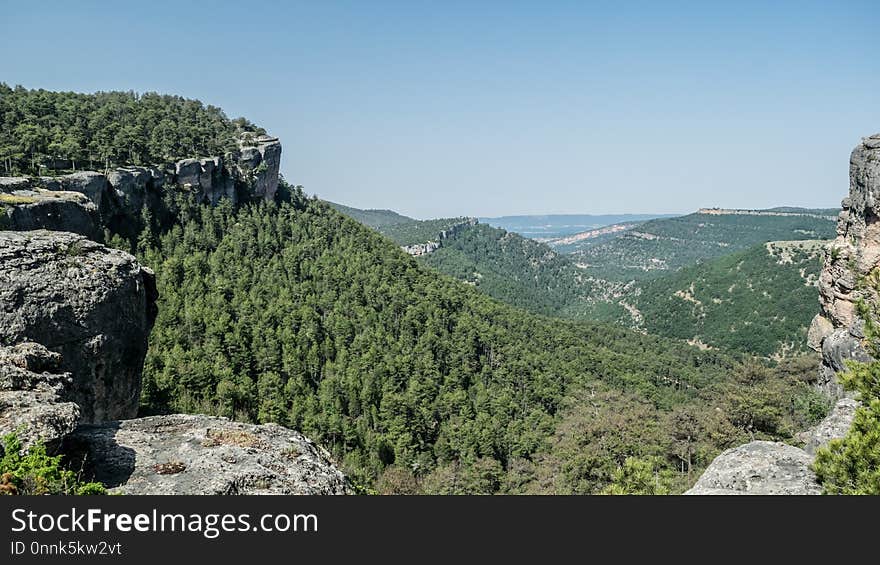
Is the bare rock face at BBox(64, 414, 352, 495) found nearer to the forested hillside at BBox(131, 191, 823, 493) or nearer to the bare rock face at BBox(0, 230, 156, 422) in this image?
the bare rock face at BBox(0, 230, 156, 422)

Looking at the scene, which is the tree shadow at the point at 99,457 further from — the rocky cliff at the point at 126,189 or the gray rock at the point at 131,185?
the gray rock at the point at 131,185

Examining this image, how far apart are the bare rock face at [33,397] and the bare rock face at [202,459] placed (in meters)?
0.84

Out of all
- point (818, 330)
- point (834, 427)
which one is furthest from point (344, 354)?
point (834, 427)

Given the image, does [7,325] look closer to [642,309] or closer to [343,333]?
[343,333]

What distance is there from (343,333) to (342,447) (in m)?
18.5

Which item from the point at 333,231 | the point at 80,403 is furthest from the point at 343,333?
the point at 80,403

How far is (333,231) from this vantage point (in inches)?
3674

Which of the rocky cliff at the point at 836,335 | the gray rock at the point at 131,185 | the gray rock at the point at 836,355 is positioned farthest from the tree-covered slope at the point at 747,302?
the gray rock at the point at 131,185

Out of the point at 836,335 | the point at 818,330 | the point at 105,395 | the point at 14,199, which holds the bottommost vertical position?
the point at 818,330

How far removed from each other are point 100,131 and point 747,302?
171m

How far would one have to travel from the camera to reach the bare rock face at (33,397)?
1012 cm

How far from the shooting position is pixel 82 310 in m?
17.3

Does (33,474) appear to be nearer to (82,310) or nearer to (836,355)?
(82,310)

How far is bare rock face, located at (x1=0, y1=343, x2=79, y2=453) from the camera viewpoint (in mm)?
10125
